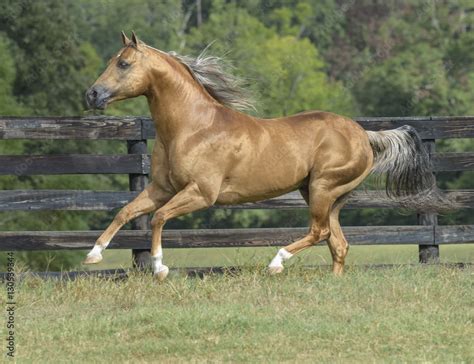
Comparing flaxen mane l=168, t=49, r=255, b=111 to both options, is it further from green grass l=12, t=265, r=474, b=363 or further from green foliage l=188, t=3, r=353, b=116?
green foliage l=188, t=3, r=353, b=116

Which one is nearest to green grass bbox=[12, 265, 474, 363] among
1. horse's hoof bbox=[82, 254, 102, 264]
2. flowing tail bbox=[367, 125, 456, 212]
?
horse's hoof bbox=[82, 254, 102, 264]

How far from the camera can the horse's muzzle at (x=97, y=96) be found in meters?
9.14

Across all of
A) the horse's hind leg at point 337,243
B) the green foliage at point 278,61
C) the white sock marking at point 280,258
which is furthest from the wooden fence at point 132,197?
the green foliage at point 278,61

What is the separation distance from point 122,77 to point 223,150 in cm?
103

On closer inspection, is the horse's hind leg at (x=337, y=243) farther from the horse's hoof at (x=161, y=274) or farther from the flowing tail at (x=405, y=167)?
the horse's hoof at (x=161, y=274)

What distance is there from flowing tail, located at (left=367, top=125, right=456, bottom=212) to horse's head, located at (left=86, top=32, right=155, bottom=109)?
232cm

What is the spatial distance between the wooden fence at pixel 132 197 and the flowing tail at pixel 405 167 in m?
0.33

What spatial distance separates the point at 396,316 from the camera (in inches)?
299

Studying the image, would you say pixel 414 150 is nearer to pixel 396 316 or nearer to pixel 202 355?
pixel 396 316

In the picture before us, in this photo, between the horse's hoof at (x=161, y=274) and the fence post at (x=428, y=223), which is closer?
the horse's hoof at (x=161, y=274)

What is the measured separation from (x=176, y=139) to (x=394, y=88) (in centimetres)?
3652

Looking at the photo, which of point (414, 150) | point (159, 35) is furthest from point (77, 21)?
point (414, 150)

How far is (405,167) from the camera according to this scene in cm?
1048

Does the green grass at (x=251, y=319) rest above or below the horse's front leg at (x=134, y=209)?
below
